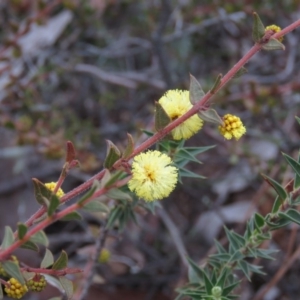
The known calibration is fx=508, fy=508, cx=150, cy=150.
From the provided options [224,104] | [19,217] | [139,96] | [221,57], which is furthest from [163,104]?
[221,57]

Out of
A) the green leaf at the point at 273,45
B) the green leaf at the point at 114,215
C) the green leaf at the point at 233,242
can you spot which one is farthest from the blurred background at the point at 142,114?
the green leaf at the point at 273,45

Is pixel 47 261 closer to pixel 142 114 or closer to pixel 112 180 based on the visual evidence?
pixel 112 180

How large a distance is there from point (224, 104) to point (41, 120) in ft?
3.24

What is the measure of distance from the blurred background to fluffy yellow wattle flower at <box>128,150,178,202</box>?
1107mm

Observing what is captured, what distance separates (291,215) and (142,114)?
2422 millimetres

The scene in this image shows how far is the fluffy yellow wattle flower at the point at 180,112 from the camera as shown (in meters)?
1.00

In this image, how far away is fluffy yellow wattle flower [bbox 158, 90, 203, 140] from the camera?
1001 millimetres

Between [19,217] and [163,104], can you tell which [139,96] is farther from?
[163,104]

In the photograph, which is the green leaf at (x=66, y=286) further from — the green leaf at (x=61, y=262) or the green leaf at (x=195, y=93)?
the green leaf at (x=195, y=93)

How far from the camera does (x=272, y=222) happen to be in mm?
1145

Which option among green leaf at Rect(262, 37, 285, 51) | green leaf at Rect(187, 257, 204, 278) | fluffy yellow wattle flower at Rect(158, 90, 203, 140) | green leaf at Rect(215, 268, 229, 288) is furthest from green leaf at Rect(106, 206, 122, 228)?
green leaf at Rect(262, 37, 285, 51)

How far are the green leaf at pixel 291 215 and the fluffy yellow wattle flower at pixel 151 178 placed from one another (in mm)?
291

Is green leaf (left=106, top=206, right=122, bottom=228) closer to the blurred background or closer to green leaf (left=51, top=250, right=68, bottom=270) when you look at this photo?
green leaf (left=51, top=250, right=68, bottom=270)

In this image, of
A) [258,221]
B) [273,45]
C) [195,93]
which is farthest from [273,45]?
[258,221]
